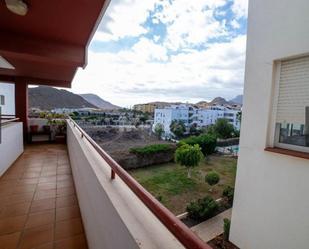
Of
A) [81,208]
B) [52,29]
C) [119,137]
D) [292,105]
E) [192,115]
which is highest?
[52,29]

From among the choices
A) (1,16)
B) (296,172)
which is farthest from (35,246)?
(296,172)

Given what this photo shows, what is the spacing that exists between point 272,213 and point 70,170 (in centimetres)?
336

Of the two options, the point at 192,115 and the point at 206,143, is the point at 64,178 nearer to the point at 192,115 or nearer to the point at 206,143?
the point at 206,143

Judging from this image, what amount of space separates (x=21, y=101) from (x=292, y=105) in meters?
6.92

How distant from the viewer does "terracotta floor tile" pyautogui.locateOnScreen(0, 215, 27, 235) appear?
175 centimetres

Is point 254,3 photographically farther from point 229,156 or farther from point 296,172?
point 229,156

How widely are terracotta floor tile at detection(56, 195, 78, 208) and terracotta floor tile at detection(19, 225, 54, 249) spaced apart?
40cm

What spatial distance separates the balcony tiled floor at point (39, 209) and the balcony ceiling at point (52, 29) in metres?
1.88

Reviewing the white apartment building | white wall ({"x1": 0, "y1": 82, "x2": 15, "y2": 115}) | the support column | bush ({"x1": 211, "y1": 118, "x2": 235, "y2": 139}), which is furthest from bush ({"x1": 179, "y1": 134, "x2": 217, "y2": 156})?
the support column

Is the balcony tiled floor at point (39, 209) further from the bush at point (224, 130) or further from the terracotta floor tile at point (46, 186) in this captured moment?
the bush at point (224, 130)

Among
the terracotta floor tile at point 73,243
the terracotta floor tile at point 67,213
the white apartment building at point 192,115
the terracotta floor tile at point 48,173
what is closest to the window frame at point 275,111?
the terracotta floor tile at point 73,243

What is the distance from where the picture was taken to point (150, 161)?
48.0 ft

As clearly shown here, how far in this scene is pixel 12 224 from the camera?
184 centimetres

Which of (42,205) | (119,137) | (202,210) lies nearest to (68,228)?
(42,205)
